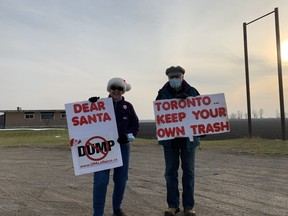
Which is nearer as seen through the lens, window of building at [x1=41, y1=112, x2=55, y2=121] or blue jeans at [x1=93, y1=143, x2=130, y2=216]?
blue jeans at [x1=93, y1=143, x2=130, y2=216]

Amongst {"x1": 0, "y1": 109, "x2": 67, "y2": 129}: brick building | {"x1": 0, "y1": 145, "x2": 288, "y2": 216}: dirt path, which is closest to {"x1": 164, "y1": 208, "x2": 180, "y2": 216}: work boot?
{"x1": 0, "y1": 145, "x2": 288, "y2": 216}: dirt path

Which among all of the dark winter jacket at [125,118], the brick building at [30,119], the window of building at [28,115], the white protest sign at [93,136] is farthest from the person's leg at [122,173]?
the window of building at [28,115]

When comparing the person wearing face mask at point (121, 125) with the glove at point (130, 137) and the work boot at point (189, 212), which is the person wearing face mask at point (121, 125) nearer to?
the glove at point (130, 137)

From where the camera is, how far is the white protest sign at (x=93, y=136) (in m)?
4.94

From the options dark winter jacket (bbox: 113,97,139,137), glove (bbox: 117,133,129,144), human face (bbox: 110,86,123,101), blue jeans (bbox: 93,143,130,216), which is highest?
human face (bbox: 110,86,123,101)

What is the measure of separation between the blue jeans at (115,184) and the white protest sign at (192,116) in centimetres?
61

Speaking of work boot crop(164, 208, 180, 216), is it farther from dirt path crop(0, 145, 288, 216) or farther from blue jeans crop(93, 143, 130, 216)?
blue jeans crop(93, 143, 130, 216)

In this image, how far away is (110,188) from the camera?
291 inches

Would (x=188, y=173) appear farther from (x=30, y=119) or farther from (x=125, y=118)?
(x=30, y=119)

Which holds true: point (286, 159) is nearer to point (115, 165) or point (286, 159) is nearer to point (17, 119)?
point (115, 165)

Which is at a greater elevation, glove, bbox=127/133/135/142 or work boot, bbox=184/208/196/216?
glove, bbox=127/133/135/142

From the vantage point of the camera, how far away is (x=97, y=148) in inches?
197

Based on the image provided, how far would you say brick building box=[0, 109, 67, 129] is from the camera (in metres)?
57.6

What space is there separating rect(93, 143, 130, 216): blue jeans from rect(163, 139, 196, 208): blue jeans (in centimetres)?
62
